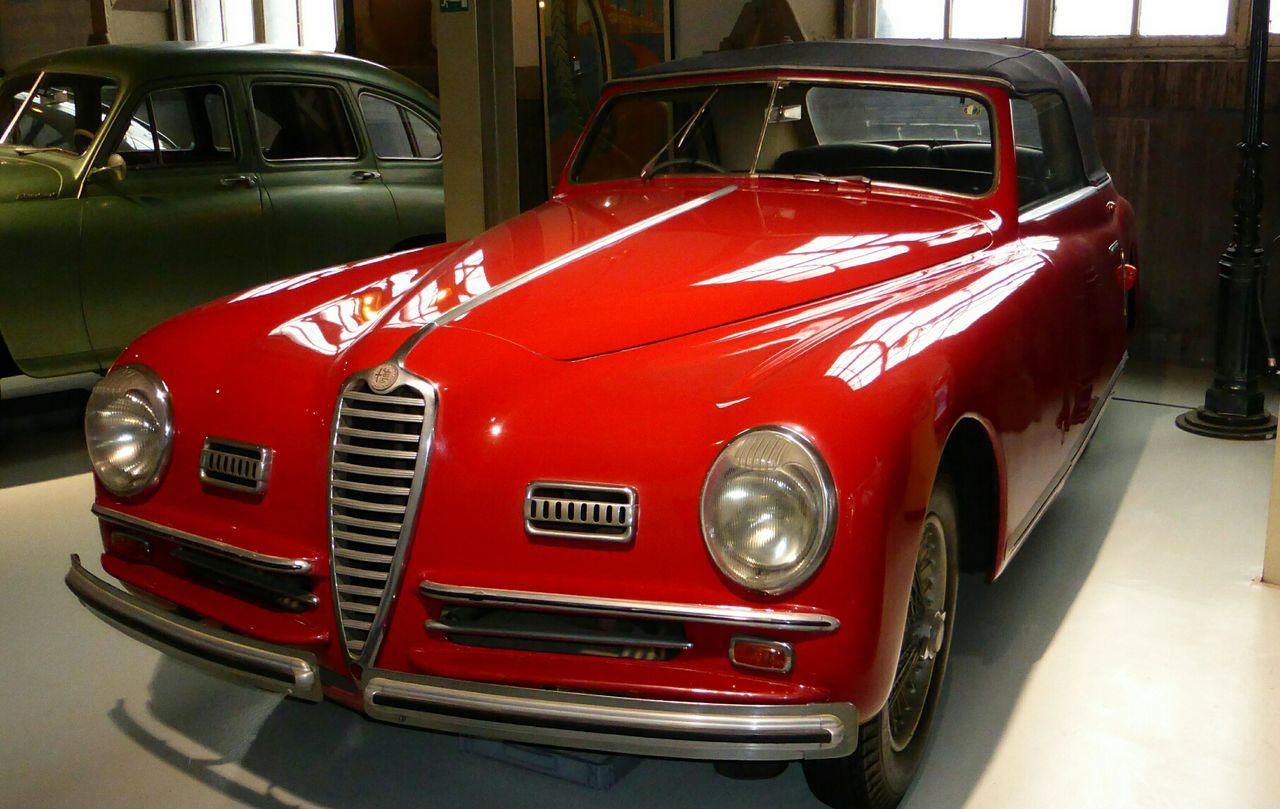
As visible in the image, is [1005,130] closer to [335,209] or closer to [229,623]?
[229,623]

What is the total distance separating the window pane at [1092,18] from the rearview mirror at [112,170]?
4508 millimetres

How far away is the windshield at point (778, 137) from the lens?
134 inches

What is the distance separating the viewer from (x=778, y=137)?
3.46 metres

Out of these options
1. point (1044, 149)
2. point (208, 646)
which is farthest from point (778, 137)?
point (208, 646)

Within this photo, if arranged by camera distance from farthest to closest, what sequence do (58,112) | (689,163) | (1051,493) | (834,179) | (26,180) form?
(58,112), (26,180), (689,163), (834,179), (1051,493)

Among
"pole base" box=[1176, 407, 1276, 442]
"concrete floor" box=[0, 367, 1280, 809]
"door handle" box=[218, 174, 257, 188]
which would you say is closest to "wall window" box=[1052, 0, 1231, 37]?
"pole base" box=[1176, 407, 1276, 442]

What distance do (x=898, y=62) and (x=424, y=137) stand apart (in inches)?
123

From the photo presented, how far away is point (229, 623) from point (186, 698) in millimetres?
684

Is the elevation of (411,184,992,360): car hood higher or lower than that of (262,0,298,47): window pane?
lower

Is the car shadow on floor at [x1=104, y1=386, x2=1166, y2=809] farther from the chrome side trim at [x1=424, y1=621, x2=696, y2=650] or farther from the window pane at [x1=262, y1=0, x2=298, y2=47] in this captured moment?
the window pane at [x1=262, y1=0, x2=298, y2=47]

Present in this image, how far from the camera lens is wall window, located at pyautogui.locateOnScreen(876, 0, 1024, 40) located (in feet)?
21.6

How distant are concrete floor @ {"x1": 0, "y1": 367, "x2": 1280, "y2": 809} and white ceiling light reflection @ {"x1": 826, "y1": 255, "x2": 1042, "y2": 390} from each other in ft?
2.91

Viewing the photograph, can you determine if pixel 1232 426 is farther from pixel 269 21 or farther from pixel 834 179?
pixel 269 21

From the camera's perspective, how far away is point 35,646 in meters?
3.18
